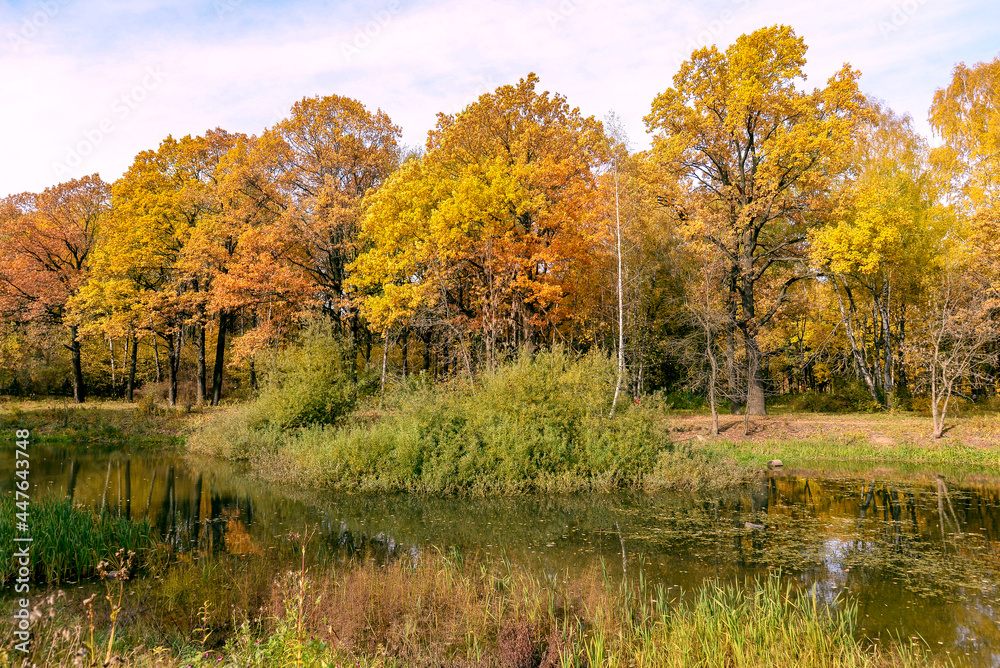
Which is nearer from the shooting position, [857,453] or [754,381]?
[857,453]

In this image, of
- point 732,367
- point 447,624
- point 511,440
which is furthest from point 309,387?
point 732,367

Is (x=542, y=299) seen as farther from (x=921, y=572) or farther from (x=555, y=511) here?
(x=921, y=572)

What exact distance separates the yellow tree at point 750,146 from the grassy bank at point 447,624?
1906cm

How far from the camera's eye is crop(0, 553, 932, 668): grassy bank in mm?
5008

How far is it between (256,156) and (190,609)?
24.9 meters

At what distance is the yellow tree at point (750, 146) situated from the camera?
22.1m

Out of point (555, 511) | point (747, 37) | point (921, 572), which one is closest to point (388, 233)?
point (555, 511)

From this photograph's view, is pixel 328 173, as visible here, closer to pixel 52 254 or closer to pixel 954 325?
pixel 52 254

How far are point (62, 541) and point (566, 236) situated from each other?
19.4 metres

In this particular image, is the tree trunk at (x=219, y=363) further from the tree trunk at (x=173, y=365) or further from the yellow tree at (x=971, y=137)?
the yellow tree at (x=971, y=137)

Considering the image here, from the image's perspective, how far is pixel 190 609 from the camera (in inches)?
270

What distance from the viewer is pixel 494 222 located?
2281cm

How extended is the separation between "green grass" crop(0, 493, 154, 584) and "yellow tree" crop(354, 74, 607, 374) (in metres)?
13.8

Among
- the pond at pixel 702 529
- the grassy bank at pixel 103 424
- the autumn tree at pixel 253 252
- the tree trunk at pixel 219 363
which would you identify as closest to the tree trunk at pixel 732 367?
the pond at pixel 702 529
